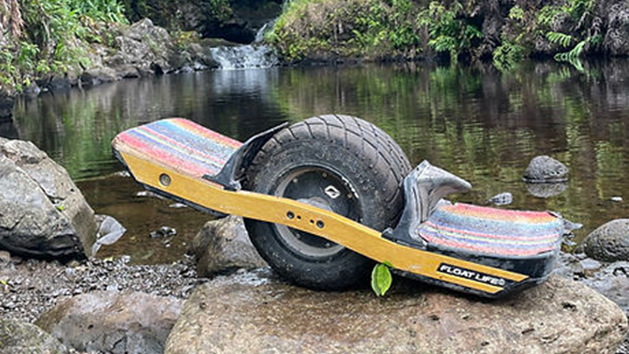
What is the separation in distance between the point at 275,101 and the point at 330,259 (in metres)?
16.8

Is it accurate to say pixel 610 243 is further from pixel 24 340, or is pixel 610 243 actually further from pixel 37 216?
pixel 37 216

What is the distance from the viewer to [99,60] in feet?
112

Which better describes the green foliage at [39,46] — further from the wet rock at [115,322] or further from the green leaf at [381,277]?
the green leaf at [381,277]

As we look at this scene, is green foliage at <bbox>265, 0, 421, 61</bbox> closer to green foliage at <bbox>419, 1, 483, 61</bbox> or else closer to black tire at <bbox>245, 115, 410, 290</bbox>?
green foliage at <bbox>419, 1, 483, 61</bbox>

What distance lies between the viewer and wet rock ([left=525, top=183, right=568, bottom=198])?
7613 millimetres

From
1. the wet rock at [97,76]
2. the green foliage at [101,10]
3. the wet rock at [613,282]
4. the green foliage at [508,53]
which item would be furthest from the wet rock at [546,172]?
the green foliage at [101,10]

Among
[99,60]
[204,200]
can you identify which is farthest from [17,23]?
[99,60]

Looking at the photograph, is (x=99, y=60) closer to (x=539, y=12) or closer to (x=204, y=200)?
(x=539, y=12)

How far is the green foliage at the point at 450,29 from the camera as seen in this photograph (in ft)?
117

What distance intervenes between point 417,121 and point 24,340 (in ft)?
37.2

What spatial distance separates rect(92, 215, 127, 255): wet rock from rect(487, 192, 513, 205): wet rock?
405cm

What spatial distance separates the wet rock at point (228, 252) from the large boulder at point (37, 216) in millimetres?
1301

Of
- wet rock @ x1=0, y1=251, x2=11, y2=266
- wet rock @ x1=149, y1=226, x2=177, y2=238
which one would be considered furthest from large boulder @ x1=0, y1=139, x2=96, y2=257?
wet rock @ x1=149, y1=226, x2=177, y2=238

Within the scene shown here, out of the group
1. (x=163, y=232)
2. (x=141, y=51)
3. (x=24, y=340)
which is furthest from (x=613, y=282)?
(x=141, y=51)
